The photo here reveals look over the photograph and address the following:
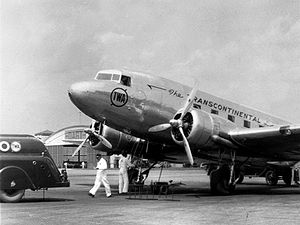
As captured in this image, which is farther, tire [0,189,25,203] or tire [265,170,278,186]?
tire [265,170,278,186]

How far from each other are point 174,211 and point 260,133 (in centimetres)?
645

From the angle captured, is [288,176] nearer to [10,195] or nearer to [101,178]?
[101,178]

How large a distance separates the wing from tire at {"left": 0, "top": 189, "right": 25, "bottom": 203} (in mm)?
7443

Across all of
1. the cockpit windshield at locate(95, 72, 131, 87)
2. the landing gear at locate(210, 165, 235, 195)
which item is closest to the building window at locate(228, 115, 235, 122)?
the landing gear at locate(210, 165, 235, 195)

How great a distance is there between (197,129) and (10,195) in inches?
240

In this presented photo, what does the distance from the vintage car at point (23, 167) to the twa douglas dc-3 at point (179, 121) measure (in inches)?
115

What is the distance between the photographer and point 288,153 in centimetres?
1789

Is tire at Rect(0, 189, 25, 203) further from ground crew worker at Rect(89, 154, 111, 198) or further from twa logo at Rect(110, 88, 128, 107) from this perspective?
twa logo at Rect(110, 88, 128, 107)

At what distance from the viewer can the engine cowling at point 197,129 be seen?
14461mm

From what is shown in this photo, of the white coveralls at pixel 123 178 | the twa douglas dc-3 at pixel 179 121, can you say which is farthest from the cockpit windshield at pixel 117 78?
the white coveralls at pixel 123 178

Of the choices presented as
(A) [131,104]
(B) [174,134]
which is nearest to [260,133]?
(B) [174,134]

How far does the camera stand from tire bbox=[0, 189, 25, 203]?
11719 mm

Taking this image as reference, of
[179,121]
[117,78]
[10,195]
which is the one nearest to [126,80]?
[117,78]

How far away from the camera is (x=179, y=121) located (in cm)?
1452
